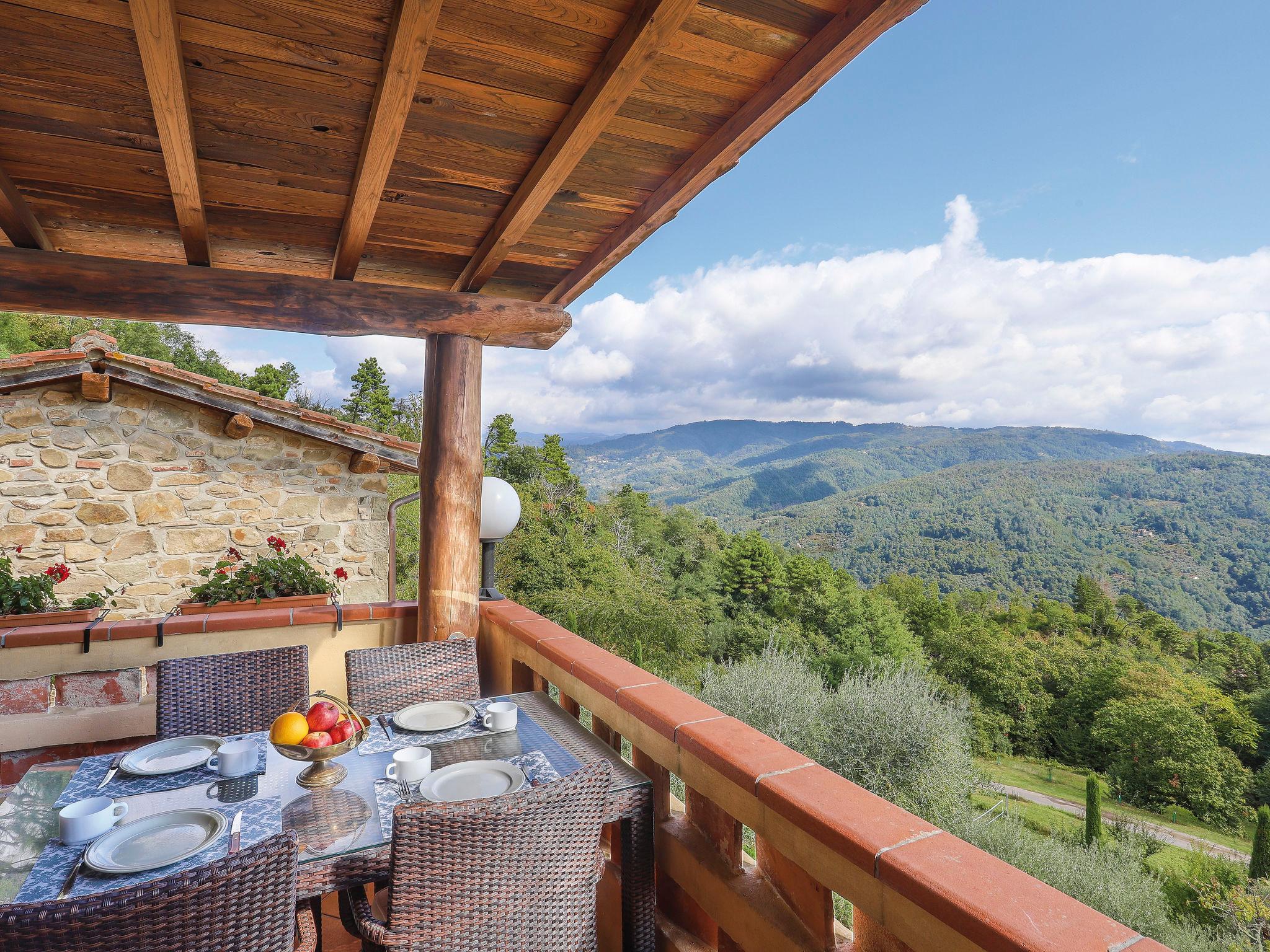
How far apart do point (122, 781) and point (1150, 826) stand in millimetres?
20514

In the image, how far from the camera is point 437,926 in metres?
0.98

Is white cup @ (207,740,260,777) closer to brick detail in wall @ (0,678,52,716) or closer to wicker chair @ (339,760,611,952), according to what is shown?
wicker chair @ (339,760,611,952)

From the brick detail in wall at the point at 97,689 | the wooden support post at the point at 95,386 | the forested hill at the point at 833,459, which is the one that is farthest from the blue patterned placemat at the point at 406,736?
the forested hill at the point at 833,459

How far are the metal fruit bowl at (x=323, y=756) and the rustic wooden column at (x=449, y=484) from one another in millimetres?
1065

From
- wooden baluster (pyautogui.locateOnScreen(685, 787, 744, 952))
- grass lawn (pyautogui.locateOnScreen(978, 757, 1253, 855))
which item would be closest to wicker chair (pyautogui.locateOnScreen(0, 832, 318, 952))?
wooden baluster (pyautogui.locateOnScreen(685, 787, 744, 952))

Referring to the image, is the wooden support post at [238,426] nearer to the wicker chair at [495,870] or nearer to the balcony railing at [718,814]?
the balcony railing at [718,814]

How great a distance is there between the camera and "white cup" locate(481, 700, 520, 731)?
1604mm

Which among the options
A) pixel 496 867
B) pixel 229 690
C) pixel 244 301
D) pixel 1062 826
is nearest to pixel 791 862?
pixel 496 867

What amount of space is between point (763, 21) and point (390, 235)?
1.44 m

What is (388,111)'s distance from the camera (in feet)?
4.53

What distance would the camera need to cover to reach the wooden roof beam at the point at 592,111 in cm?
113

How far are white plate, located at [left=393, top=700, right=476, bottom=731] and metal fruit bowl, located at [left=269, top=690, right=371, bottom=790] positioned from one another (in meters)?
0.21

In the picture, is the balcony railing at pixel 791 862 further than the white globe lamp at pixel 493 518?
No

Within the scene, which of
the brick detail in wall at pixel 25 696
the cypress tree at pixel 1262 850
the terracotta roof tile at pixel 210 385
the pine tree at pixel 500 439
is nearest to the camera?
the brick detail in wall at pixel 25 696
